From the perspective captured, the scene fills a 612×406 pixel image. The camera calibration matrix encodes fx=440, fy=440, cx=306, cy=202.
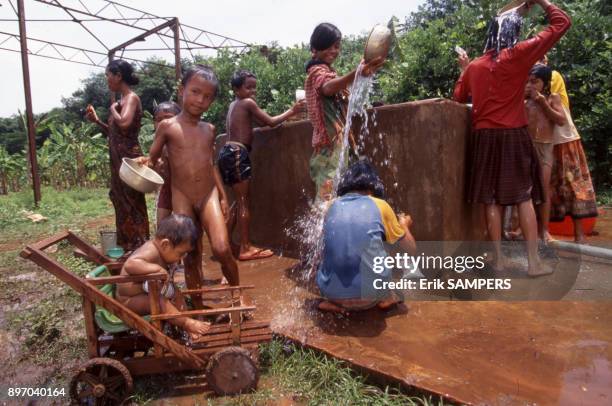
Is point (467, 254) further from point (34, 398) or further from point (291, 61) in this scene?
point (291, 61)

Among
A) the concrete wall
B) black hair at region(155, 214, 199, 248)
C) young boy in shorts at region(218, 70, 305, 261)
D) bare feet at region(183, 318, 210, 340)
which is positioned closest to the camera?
bare feet at region(183, 318, 210, 340)

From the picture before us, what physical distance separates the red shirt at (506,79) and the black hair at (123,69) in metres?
3.25

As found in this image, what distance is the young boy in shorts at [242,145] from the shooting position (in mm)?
4477

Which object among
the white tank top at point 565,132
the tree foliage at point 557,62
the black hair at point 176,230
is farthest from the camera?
the tree foliage at point 557,62

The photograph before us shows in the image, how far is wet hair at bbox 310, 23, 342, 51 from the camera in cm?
333

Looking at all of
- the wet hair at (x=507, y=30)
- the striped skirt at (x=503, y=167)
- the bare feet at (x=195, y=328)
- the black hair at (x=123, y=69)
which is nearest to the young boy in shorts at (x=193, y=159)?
the bare feet at (x=195, y=328)

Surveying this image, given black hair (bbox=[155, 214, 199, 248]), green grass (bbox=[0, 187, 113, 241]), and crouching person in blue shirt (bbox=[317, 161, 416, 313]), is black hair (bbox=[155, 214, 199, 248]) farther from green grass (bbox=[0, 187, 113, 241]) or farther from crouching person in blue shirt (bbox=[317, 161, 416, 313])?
green grass (bbox=[0, 187, 113, 241])

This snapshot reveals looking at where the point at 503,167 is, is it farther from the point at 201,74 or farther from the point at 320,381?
the point at 201,74

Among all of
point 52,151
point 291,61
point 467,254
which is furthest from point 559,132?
point 52,151

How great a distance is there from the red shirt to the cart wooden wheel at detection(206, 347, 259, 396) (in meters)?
2.41

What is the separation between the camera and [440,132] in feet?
10.4

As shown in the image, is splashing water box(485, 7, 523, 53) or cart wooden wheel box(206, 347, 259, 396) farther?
splashing water box(485, 7, 523, 53)

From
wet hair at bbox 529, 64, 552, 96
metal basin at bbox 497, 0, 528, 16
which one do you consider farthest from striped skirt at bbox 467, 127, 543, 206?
metal basin at bbox 497, 0, 528, 16

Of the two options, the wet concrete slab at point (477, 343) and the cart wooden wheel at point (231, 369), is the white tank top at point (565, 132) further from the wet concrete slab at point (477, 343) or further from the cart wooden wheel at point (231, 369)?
the cart wooden wheel at point (231, 369)
